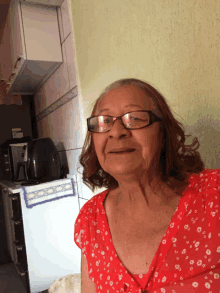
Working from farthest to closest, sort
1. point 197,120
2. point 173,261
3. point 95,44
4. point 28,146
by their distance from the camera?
point 28,146
point 95,44
point 197,120
point 173,261

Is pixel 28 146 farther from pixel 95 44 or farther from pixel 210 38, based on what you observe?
pixel 210 38

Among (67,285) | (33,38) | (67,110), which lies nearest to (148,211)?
(67,285)

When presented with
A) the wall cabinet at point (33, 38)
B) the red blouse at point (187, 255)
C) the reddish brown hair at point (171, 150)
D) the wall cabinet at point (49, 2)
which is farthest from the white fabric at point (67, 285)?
the wall cabinet at point (49, 2)

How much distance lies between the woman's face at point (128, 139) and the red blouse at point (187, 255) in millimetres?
140

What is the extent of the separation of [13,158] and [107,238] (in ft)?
5.44

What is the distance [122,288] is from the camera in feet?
1.78

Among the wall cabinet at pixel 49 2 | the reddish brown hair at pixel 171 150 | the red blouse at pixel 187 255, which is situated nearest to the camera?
the red blouse at pixel 187 255

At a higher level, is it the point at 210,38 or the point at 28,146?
the point at 210,38

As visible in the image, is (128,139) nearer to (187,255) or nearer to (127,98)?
(127,98)

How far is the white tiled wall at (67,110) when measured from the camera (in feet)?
5.52

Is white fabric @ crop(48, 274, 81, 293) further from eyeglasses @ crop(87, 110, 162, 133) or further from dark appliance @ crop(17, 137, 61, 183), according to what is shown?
eyeglasses @ crop(87, 110, 162, 133)

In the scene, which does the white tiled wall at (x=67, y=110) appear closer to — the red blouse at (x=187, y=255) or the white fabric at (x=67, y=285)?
the white fabric at (x=67, y=285)

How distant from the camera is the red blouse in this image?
0.49 metres

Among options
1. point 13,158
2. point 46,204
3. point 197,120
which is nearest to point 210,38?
point 197,120
